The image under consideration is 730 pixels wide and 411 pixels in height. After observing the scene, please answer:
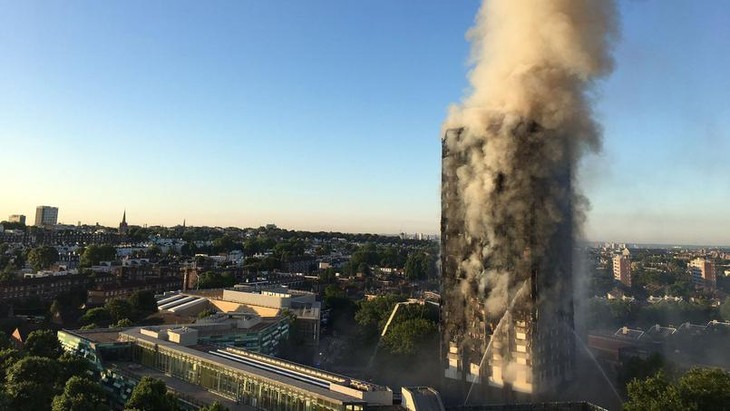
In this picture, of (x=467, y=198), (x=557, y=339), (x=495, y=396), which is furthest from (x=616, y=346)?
(x=467, y=198)

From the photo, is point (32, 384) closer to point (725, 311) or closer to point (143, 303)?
point (143, 303)

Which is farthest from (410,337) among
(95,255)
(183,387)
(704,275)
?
(704,275)

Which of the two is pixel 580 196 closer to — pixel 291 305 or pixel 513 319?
pixel 513 319

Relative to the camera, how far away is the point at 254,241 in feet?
414

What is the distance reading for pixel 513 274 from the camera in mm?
27469

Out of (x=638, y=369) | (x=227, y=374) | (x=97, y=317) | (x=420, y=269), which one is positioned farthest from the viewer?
(x=420, y=269)

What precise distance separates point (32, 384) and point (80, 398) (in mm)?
3832

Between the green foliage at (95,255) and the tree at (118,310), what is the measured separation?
145 ft

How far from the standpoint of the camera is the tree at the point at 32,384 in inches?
848

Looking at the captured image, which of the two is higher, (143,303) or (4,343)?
(143,303)

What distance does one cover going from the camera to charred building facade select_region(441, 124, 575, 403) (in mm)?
26688

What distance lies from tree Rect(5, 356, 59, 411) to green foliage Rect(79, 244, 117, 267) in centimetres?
6705

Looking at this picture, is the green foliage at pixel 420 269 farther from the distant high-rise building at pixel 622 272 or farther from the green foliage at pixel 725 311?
the green foliage at pixel 725 311

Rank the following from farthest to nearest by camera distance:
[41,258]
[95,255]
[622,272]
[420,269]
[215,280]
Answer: [622,272], [420,269], [95,255], [41,258], [215,280]
